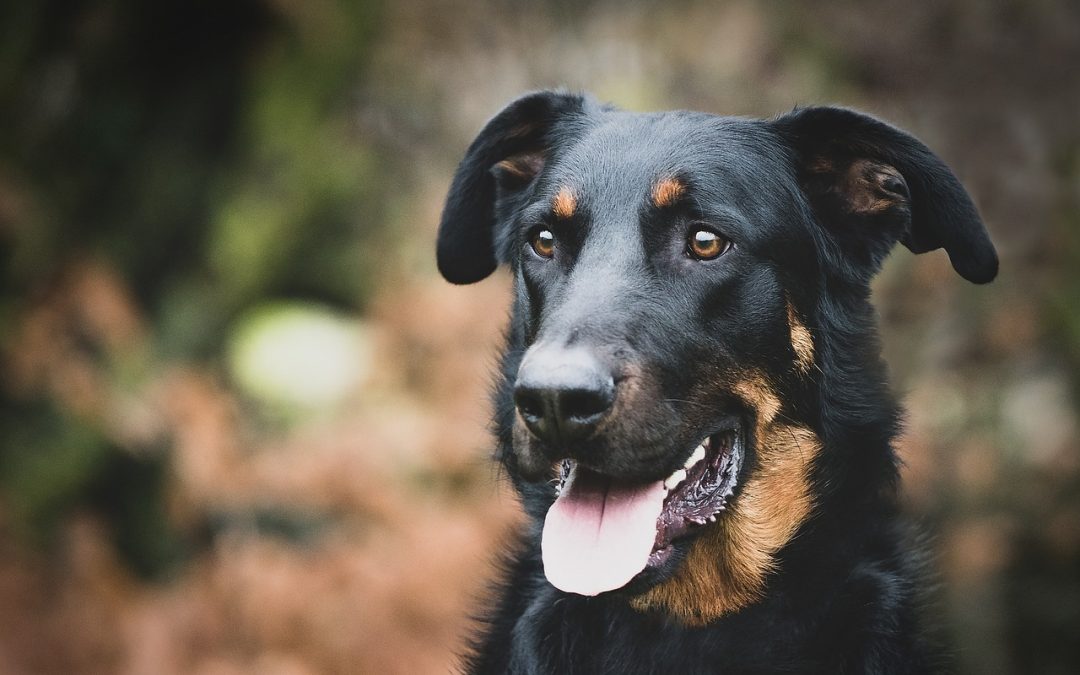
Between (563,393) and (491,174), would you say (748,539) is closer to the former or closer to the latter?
(563,393)

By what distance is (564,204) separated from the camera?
3.13m

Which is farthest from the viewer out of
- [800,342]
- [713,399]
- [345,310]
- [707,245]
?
[345,310]

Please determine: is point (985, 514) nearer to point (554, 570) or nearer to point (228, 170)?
point (554, 570)

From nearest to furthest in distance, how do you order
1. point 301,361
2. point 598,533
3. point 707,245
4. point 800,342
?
point 598,533 → point 707,245 → point 800,342 → point 301,361

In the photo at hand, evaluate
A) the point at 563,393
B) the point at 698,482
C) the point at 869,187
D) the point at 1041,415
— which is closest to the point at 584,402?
the point at 563,393

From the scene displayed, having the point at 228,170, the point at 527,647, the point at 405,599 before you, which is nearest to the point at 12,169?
the point at 228,170

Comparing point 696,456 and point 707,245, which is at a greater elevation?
point 707,245

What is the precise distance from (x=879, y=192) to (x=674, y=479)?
3.59 feet

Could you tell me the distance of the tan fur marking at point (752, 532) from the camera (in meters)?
2.96

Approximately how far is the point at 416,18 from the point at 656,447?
685cm

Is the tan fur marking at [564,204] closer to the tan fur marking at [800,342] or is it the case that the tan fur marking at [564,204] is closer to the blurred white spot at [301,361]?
the tan fur marking at [800,342]

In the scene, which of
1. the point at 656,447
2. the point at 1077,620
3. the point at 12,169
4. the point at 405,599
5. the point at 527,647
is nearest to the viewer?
the point at 656,447

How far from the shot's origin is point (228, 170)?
9477 mm

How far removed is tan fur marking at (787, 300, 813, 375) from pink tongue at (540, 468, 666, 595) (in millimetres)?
590
